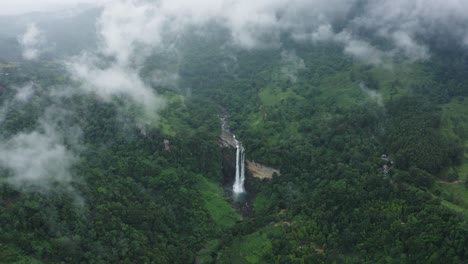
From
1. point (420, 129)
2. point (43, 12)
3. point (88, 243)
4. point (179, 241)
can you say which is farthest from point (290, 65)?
point (43, 12)

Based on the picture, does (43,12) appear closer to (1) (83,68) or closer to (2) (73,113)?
(1) (83,68)

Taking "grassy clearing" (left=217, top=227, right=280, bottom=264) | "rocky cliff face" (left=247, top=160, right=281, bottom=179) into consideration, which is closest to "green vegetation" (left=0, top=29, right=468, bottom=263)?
"grassy clearing" (left=217, top=227, right=280, bottom=264)

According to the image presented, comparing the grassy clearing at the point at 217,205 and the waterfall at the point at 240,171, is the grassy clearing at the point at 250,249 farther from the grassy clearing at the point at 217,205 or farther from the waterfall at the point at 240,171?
the waterfall at the point at 240,171

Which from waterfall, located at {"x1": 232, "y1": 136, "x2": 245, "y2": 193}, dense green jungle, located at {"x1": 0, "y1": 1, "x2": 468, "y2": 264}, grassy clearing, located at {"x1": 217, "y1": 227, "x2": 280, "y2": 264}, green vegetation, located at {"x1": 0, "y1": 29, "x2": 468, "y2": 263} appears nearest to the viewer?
green vegetation, located at {"x1": 0, "y1": 29, "x2": 468, "y2": 263}

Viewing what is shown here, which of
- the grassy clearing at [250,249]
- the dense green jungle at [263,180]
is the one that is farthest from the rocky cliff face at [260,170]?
the grassy clearing at [250,249]

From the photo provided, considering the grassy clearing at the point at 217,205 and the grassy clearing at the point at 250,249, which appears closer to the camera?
the grassy clearing at the point at 250,249

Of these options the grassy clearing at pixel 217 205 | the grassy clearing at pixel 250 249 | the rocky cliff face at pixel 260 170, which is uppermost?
the rocky cliff face at pixel 260 170

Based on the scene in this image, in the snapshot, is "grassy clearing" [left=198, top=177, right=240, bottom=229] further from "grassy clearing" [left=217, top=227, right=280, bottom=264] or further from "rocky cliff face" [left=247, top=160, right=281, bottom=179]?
"rocky cliff face" [left=247, top=160, right=281, bottom=179]

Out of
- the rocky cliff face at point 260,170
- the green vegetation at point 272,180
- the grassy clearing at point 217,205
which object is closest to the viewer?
the green vegetation at point 272,180
